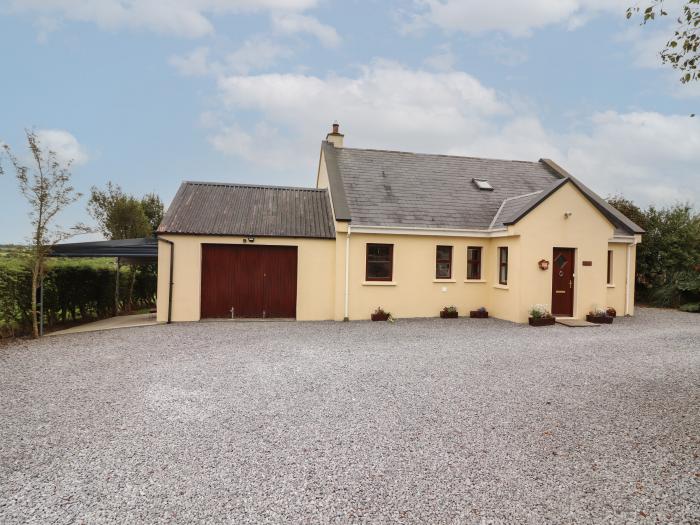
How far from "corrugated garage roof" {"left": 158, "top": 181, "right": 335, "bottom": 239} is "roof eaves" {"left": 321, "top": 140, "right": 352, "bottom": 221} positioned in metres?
0.86

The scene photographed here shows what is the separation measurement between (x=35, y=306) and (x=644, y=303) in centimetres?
2528

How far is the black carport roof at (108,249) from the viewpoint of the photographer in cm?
1235

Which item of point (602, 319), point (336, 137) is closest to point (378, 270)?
point (336, 137)

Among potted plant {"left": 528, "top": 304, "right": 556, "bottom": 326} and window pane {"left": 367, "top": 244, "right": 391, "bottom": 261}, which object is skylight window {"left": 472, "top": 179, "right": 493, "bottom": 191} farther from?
potted plant {"left": 528, "top": 304, "right": 556, "bottom": 326}

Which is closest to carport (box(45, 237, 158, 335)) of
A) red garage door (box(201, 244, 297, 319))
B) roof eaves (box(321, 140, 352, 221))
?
red garage door (box(201, 244, 297, 319))

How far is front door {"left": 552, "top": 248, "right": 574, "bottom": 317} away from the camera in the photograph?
15.3m

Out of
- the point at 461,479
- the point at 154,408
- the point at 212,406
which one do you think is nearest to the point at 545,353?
the point at 461,479

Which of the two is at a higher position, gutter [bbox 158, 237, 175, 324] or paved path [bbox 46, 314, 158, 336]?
gutter [bbox 158, 237, 175, 324]

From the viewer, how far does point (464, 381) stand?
775 cm

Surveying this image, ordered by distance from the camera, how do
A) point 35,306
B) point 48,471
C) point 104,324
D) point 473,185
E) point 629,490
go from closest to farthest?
point 629,490
point 48,471
point 35,306
point 104,324
point 473,185

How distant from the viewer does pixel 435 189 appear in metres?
17.9

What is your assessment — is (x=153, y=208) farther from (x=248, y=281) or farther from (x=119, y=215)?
(x=248, y=281)

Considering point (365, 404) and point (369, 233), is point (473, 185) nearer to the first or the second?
point (369, 233)

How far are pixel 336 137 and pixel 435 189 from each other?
5.31 metres
